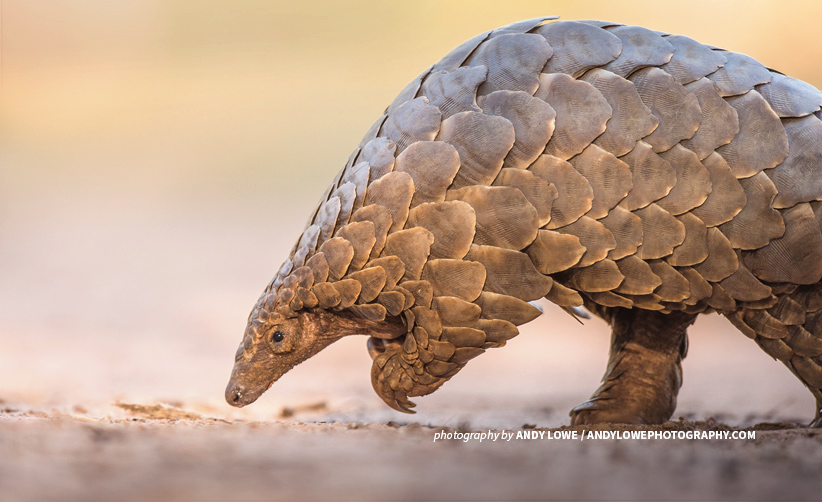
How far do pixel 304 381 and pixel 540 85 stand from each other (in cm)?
359

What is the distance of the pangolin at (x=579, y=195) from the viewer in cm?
232

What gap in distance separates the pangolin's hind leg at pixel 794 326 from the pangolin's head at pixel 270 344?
1.55 metres

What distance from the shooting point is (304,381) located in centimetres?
538

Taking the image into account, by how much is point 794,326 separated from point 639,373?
808 millimetres

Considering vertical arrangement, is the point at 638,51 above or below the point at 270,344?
above

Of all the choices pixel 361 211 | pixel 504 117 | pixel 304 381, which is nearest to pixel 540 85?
pixel 504 117

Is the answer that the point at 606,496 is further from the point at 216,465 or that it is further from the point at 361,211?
the point at 361,211

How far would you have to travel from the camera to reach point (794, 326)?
8.36 feet

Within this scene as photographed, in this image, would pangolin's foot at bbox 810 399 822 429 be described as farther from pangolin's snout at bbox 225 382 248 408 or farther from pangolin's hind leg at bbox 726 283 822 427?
pangolin's snout at bbox 225 382 248 408

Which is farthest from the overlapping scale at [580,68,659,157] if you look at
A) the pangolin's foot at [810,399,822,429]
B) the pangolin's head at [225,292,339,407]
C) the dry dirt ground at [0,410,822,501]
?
the pangolin's foot at [810,399,822,429]

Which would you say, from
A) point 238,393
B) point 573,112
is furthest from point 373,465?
A: point 573,112

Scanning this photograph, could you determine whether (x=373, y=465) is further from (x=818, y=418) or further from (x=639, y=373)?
(x=818, y=418)

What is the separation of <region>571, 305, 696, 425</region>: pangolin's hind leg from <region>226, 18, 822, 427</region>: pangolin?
2.22 feet

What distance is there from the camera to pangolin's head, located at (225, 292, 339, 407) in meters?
2.71
